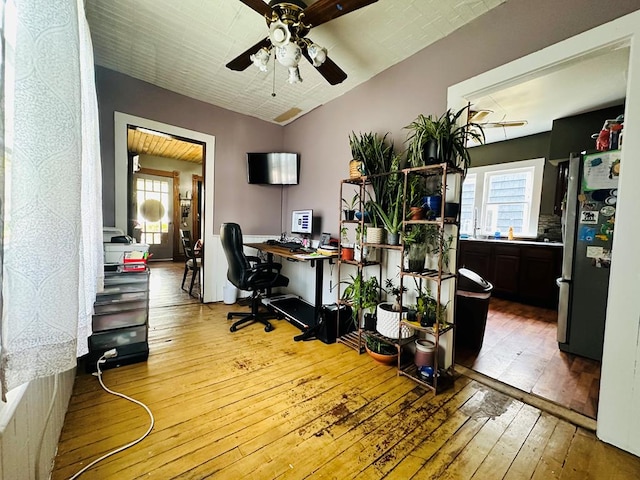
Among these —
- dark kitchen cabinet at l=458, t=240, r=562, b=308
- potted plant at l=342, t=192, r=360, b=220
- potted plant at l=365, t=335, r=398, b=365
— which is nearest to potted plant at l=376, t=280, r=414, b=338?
potted plant at l=365, t=335, r=398, b=365

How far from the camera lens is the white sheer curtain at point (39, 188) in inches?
22.4

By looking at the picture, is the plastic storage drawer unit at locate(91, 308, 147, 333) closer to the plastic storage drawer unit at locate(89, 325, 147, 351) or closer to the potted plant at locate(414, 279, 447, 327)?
the plastic storage drawer unit at locate(89, 325, 147, 351)

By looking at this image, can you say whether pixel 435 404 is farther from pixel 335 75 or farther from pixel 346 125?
pixel 346 125

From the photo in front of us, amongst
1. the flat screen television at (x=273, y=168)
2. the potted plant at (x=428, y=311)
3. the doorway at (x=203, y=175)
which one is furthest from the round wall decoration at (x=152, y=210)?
the potted plant at (x=428, y=311)

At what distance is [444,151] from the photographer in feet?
6.11

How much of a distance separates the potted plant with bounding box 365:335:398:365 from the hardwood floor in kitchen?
1.94ft

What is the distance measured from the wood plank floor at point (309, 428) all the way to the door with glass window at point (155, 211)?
5.51 metres

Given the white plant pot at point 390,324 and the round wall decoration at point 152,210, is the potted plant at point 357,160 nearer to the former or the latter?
the white plant pot at point 390,324

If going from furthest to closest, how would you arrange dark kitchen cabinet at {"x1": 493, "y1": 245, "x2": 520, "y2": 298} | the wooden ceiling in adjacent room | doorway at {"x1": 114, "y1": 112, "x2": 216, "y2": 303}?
the wooden ceiling in adjacent room
dark kitchen cabinet at {"x1": 493, "y1": 245, "x2": 520, "y2": 298}
doorway at {"x1": 114, "y1": 112, "x2": 216, "y2": 303}

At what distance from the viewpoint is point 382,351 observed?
218 centimetres

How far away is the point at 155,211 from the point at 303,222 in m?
5.23

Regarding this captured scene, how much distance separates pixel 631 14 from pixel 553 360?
2.43 metres

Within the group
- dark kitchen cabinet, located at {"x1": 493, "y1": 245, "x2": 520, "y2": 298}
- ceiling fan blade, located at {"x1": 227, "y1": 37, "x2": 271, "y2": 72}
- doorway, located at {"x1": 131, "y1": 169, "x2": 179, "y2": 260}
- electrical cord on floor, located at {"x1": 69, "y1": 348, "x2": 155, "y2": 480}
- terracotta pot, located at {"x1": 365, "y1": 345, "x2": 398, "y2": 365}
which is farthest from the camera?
doorway, located at {"x1": 131, "y1": 169, "x2": 179, "y2": 260}

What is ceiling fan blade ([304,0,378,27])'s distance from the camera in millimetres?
1459
